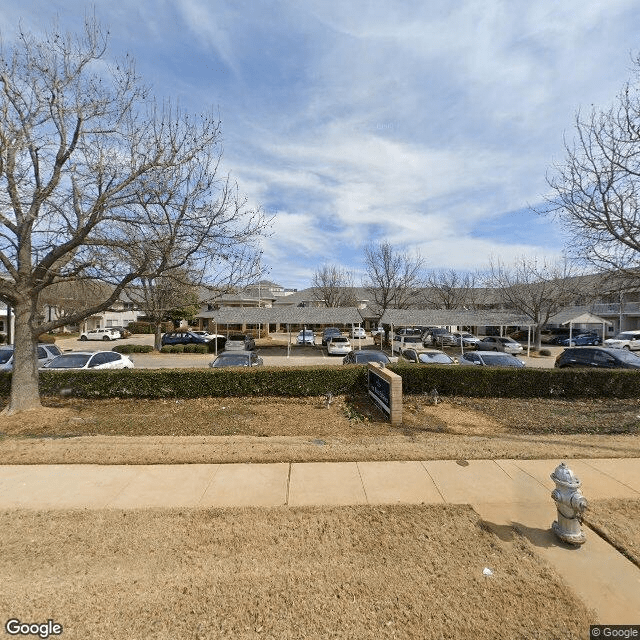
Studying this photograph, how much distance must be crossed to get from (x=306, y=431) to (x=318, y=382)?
286 centimetres

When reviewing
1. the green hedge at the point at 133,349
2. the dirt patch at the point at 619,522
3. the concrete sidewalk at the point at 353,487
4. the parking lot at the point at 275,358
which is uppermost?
the dirt patch at the point at 619,522

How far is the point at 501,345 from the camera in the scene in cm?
2838

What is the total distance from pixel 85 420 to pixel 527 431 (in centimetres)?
975

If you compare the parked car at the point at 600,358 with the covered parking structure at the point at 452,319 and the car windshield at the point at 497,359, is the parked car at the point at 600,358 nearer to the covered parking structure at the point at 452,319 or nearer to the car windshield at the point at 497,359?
the car windshield at the point at 497,359

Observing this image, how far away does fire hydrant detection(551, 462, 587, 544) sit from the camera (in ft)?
11.2

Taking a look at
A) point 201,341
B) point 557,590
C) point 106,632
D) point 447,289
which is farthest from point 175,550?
point 447,289

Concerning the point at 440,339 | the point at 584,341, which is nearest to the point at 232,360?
the point at 440,339

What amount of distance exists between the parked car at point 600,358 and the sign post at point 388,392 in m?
10.6

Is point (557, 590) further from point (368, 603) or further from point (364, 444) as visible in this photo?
point (364, 444)

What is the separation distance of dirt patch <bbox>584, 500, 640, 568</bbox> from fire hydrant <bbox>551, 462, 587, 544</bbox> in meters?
0.33

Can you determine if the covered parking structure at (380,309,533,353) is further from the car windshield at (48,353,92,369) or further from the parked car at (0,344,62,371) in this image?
the parked car at (0,344,62,371)

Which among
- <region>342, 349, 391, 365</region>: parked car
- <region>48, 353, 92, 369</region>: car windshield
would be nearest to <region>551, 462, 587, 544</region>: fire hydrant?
<region>342, 349, 391, 365</region>: parked car

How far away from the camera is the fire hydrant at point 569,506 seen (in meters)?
3.42

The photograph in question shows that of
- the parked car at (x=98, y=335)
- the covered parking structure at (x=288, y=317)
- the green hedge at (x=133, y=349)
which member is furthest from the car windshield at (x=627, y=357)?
the parked car at (x=98, y=335)
